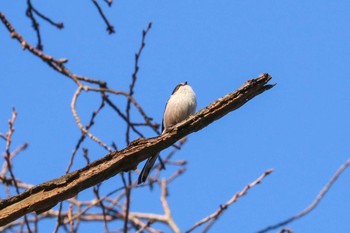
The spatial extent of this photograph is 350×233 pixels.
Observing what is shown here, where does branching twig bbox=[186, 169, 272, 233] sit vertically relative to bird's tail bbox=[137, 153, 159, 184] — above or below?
below

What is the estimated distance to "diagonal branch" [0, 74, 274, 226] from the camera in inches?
131

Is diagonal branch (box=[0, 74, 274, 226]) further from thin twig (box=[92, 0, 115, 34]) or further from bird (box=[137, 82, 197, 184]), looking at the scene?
bird (box=[137, 82, 197, 184])

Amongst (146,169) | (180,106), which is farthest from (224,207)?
(180,106)

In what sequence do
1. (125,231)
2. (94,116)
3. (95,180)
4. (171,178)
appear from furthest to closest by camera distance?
(171,178) < (94,116) < (125,231) < (95,180)

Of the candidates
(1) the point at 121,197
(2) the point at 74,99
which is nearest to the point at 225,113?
(2) the point at 74,99

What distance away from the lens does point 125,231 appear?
4.01m

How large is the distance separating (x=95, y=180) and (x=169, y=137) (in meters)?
0.48

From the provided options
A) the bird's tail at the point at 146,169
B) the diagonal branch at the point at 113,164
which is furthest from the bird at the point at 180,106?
the diagonal branch at the point at 113,164

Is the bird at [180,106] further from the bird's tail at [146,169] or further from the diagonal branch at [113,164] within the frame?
the diagonal branch at [113,164]

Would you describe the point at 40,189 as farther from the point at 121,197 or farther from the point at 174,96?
the point at 174,96

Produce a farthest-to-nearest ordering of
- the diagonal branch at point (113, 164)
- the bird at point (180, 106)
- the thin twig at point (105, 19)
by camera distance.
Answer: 1. the bird at point (180, 106)
2. the thin twig at point (105, 19)
3. the diagonal branch at point (113, 164)

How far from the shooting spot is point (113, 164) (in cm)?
Answer: 333

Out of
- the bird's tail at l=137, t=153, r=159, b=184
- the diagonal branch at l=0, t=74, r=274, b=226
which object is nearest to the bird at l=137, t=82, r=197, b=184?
the bird's tail at l=137, t=153, r=159, b=184

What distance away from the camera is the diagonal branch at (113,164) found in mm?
3316
